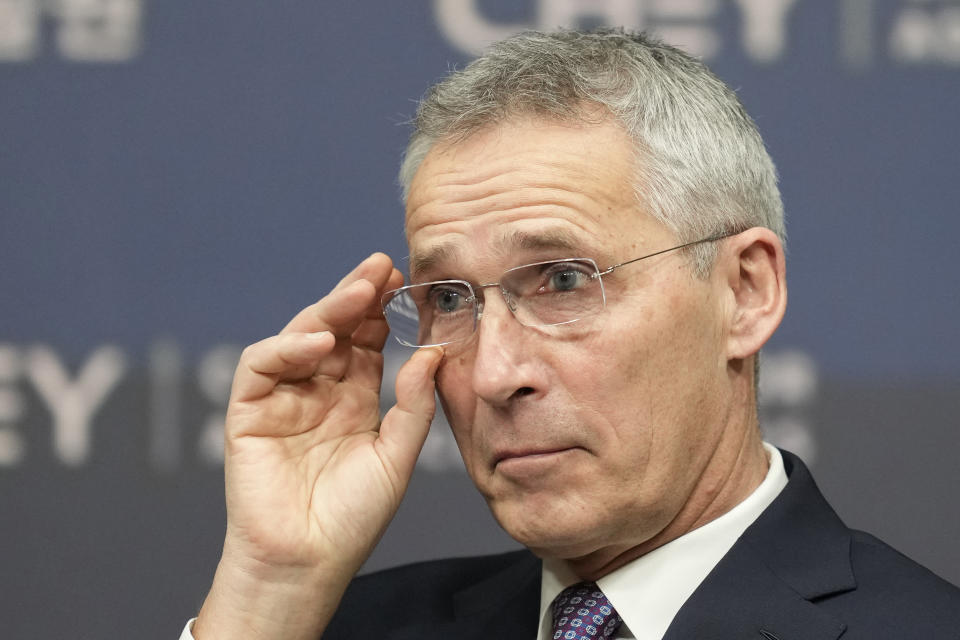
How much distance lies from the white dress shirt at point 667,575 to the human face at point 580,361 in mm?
50

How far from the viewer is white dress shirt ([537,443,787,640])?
6.28 ft

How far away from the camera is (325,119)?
3.00m

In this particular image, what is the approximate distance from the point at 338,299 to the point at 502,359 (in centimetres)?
42

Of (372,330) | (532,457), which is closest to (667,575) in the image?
(532,457)

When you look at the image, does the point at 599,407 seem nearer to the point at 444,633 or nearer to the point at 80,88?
the point at 444,633

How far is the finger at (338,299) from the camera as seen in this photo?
2131mm

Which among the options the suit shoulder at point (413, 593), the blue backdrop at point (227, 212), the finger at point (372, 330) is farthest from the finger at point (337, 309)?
the blue backdrop at point (227, 212)

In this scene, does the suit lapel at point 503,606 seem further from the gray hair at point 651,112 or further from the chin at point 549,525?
the gray hair at point 651,112

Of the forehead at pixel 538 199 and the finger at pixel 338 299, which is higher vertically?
the forehead at pixel 538 199

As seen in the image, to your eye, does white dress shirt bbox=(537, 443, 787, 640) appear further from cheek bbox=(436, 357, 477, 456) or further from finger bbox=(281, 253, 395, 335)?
finger bbox=(281, 253, 395, 335)

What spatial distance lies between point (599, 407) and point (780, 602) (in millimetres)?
419

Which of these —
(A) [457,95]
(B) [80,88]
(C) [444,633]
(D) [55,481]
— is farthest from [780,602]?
(B) [80,88]

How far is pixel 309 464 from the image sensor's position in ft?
7.07

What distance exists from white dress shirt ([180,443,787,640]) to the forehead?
19.8 inches
